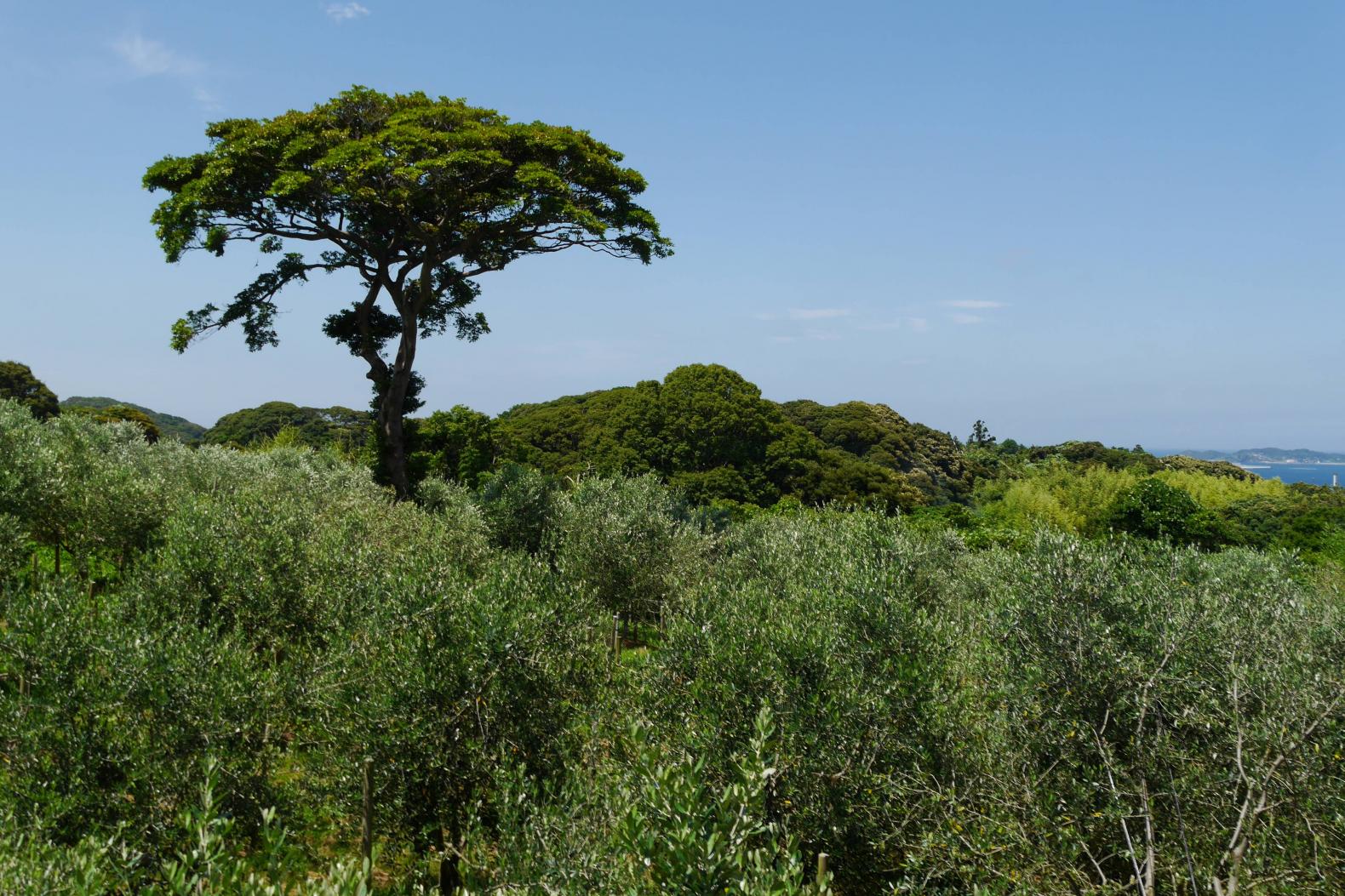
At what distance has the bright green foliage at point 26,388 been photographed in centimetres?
5597

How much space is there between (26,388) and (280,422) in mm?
29313

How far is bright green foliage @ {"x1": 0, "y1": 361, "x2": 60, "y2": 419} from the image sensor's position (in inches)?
2203

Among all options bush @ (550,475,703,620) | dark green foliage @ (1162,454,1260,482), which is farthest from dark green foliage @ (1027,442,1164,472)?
bush @ (550,475,703,620)

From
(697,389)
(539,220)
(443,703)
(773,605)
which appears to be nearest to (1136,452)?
(697,389)

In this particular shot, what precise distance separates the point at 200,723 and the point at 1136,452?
3230 inches

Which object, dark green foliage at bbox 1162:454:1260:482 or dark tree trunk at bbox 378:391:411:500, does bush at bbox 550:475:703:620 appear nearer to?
dark tree trunk at bbox 378:391:411:500

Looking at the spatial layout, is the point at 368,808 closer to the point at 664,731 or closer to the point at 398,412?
the point at 664,731

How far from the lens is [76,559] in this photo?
Result: 1684cm

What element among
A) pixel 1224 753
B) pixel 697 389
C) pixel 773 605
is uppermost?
pixel 697 389

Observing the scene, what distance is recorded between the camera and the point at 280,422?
86.9 meters

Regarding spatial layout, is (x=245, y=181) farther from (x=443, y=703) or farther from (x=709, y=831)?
(x=709, y=831)

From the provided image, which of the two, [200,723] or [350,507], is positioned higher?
[350,507]

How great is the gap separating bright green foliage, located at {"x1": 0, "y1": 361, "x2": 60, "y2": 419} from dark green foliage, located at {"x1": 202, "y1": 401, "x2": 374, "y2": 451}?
61.4ft

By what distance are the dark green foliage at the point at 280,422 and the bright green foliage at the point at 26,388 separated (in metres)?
18.7
